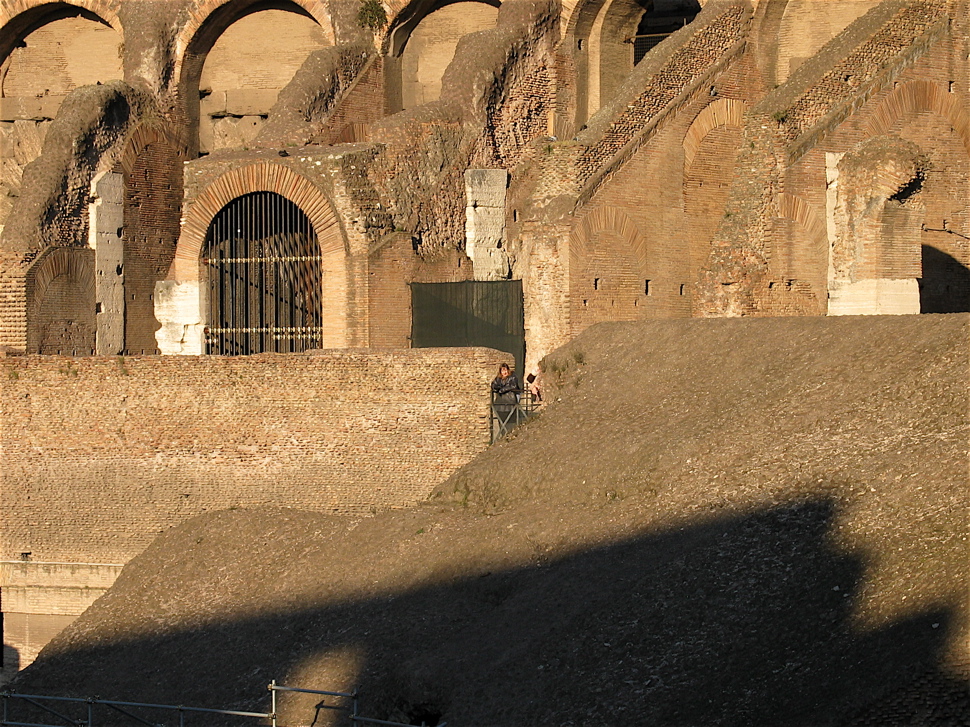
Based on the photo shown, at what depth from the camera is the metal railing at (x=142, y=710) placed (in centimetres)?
1051

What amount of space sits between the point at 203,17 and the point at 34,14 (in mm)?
2627

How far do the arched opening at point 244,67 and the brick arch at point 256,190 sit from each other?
290 centimetres

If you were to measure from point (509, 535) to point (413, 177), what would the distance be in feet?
18.5

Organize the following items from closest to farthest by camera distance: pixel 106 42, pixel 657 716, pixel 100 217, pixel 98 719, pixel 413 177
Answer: pixel 657 716 < pixel 98 719 < pixel 413 177 < pixel 100 217 < pixel 106 42

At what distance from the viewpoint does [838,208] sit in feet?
48.5

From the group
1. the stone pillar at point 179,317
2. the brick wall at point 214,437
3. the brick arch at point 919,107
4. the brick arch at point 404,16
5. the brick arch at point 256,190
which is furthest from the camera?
the brick arch at point 404,16

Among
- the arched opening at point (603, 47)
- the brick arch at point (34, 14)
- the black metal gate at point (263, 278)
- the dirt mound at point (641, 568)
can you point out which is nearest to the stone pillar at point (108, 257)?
the black metal gate at point (263, 278)

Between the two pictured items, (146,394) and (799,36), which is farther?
(799,36)

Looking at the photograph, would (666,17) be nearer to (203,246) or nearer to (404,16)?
(404,16)

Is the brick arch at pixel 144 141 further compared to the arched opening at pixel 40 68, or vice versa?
the arched opening at pixel 40 68

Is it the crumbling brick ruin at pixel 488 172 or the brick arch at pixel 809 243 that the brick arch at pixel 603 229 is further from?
the brick arch at pixel 809 243

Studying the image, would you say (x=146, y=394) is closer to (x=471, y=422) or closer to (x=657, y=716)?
(x=471, y=422)

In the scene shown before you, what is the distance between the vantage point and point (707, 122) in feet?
56.6

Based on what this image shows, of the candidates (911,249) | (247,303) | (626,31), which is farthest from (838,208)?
(247,303)
